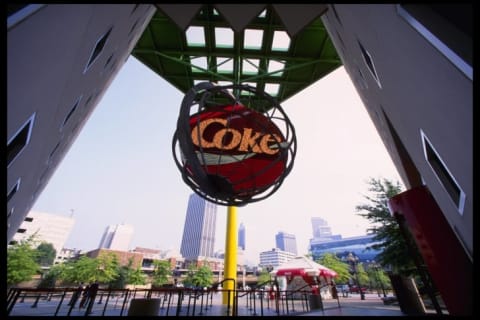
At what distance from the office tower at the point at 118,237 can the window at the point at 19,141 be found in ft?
500

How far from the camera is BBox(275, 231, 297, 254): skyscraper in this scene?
182m

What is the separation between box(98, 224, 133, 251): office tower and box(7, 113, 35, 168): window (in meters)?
153

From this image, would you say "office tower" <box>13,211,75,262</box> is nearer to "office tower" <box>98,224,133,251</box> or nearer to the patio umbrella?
"office tower" <box>98,224,133,251</box>

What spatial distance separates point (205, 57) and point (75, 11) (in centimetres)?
811

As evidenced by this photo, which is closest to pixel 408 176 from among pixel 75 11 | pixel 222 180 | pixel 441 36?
pixel 441 36

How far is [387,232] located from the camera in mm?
11273

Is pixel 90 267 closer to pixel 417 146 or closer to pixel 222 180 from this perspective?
pixel 222 180

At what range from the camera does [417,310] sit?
599 centimetres

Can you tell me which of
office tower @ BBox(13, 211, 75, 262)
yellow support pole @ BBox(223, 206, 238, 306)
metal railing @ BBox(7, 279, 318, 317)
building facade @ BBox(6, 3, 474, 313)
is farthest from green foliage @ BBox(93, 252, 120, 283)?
office tower @ BBox(13, 211, 75, 262)

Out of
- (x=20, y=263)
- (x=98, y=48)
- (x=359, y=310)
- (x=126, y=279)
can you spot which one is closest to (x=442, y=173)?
(x=98, y=48)

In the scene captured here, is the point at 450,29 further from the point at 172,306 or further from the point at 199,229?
Result: the point at 199,229

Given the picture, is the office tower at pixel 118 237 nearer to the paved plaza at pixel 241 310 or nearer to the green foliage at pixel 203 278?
the green foliage at pixel 203 278

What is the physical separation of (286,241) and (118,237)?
13325cm

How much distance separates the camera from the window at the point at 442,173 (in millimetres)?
2639
